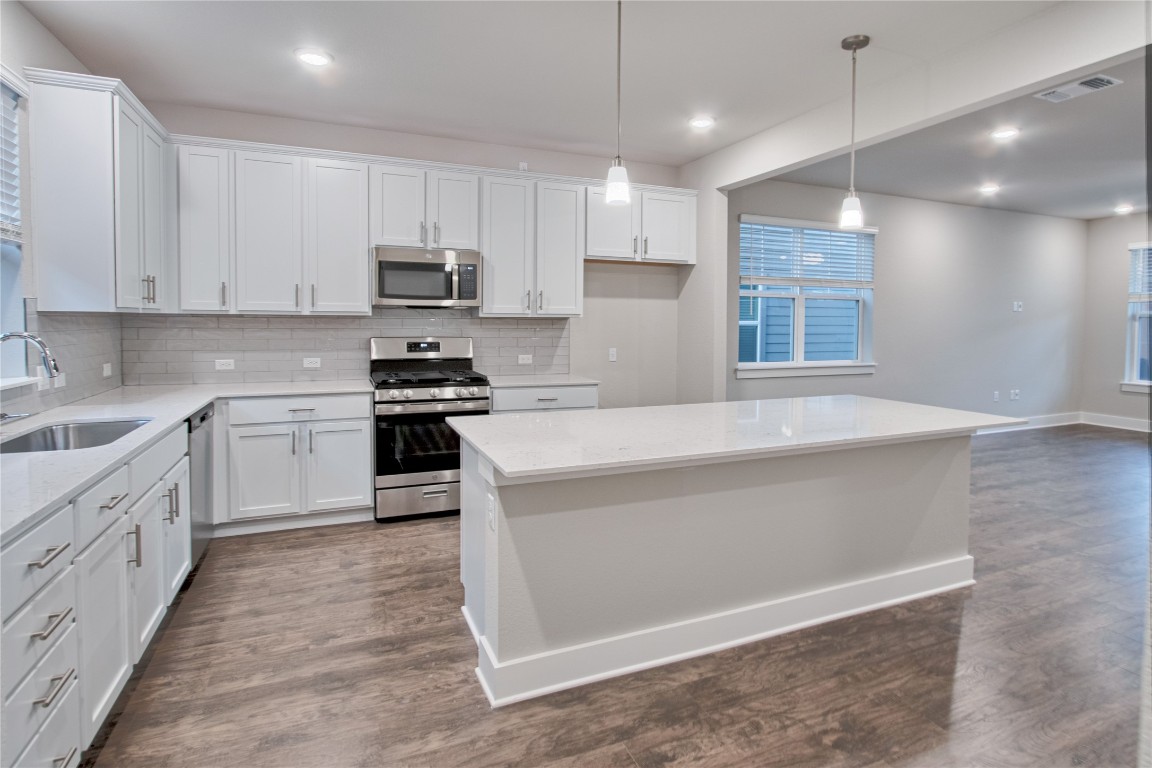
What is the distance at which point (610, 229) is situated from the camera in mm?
4734

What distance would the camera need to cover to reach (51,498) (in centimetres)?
153

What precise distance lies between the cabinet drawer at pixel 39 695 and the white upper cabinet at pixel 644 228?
3760 millimetres

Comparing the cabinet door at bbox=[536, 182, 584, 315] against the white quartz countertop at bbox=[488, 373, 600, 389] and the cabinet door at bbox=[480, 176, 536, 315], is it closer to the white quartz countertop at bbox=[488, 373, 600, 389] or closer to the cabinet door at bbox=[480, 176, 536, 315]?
Answer: the cabinet door at bbox=[480, 176, 536, 315]

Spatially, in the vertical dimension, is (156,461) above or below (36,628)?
above

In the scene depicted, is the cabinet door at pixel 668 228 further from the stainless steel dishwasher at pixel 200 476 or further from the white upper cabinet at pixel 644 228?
the stainless steel dishwasher at pixel 200 476

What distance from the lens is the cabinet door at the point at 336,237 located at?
3.94 meters

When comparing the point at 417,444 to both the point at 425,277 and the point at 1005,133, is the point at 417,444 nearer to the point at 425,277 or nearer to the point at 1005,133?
the point at 425,277

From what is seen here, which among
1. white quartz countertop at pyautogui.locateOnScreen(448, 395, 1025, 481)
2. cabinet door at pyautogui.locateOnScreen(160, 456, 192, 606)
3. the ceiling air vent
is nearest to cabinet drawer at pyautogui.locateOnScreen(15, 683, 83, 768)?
cabinet door at pyautogui.locateOnScreen(160, 456, 192, 606)

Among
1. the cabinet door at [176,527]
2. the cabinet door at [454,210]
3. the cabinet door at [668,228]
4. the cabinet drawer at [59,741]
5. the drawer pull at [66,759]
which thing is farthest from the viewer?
the cabinet door at [668,228]

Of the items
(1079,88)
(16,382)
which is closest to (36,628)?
(16,382)

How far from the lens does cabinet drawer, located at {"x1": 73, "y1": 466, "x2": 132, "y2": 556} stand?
5.57 feet

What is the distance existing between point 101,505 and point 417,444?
2.22m

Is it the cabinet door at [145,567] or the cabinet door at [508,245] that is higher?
the cabinet door at [508,245]

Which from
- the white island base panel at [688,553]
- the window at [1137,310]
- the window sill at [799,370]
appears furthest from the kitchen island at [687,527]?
the window at [1137,310]
